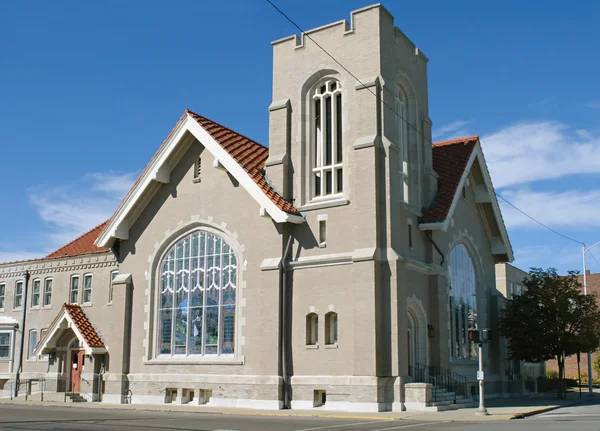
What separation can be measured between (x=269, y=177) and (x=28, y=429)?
1501cm

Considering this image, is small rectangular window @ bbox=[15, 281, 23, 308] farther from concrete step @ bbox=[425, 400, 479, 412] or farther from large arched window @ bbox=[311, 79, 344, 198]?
concrete step @ bbox=[425, 400, 479, 412]

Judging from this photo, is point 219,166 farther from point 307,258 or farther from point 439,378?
point 439,378

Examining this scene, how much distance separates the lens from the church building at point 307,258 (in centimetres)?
2617

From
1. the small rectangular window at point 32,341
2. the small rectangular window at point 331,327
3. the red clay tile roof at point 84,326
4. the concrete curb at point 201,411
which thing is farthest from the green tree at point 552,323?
the small rectangular window at point 32,341

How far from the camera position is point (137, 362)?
103 ft

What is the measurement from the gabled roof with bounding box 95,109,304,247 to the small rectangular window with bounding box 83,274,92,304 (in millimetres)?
4999

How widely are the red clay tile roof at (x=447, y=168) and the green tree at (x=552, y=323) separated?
7656 mm

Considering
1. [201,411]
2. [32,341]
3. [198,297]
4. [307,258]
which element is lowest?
[201,411]

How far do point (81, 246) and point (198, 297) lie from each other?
498 inches

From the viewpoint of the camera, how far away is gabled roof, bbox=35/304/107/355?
33969 millimetres

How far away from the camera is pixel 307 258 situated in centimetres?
2758

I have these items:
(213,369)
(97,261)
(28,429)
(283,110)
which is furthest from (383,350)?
(97,261)

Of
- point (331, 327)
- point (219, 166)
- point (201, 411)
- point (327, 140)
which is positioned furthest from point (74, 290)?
point (327, 140)

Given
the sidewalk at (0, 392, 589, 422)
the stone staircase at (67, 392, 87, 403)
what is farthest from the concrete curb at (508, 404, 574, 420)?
the stone staircase at (67, 392, 87, 403)
